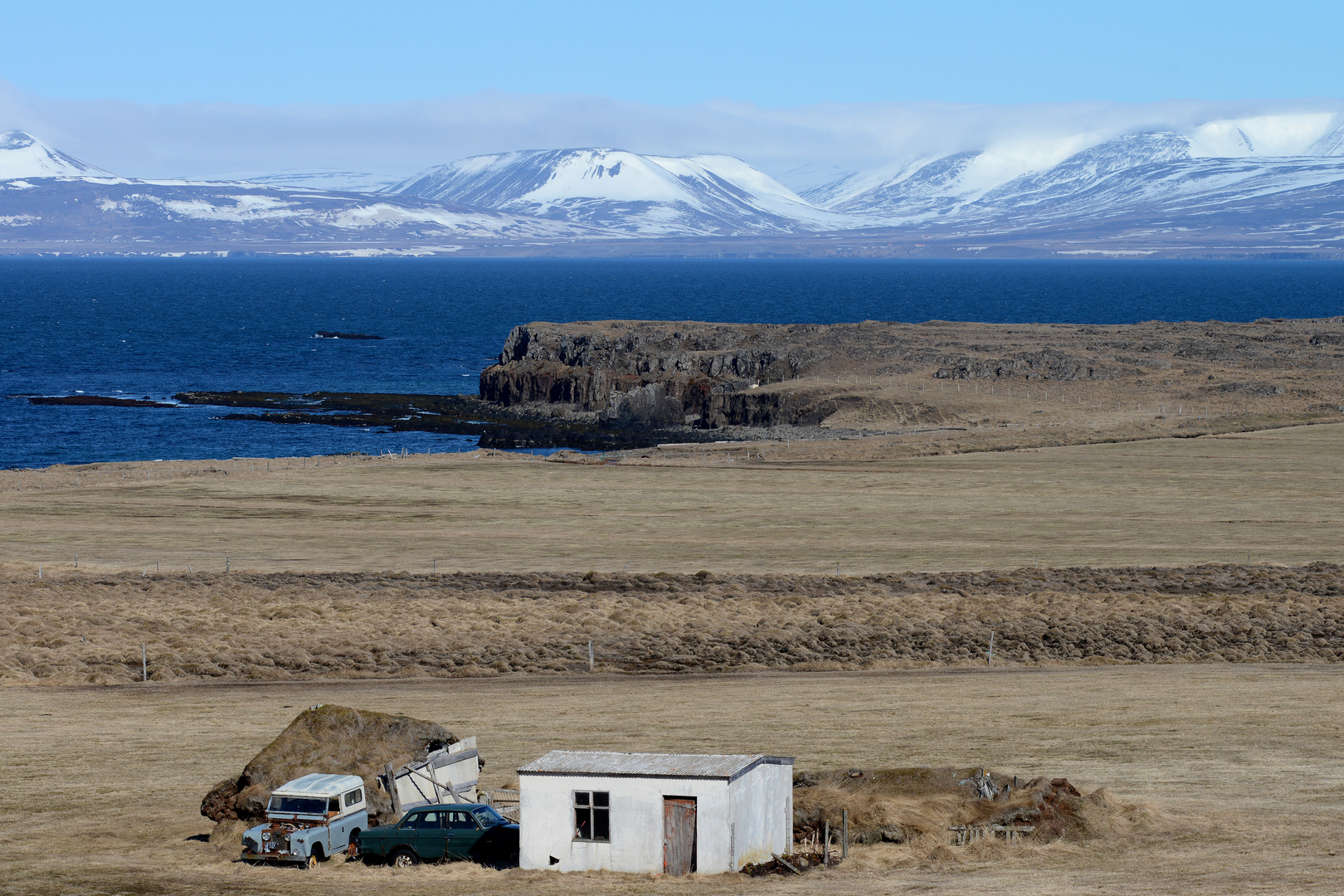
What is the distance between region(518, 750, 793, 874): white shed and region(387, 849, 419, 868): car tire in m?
1.74

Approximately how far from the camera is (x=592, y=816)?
21266 mm

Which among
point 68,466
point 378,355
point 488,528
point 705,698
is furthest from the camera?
point 378,355

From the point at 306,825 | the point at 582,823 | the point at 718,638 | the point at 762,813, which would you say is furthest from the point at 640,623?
the point at 582,823

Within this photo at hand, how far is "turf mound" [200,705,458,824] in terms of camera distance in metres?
23.8

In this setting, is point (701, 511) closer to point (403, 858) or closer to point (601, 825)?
point (403, 858)

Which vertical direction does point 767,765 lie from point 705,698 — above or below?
above

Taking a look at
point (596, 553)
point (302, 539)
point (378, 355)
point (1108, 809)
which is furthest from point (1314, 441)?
point (378, 355)

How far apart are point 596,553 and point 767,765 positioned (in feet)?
108

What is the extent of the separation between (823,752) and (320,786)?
9.61 meters

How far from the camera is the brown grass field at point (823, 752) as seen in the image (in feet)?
69.1

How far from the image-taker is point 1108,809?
23375mm

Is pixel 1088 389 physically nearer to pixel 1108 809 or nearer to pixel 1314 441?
pixel 1314 441

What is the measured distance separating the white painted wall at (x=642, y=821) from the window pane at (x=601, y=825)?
0.41 feet

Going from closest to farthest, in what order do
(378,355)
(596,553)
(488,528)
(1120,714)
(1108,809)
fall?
(1108,809) → (1120,714) → (596,553) → (488,528) → (378,355)
